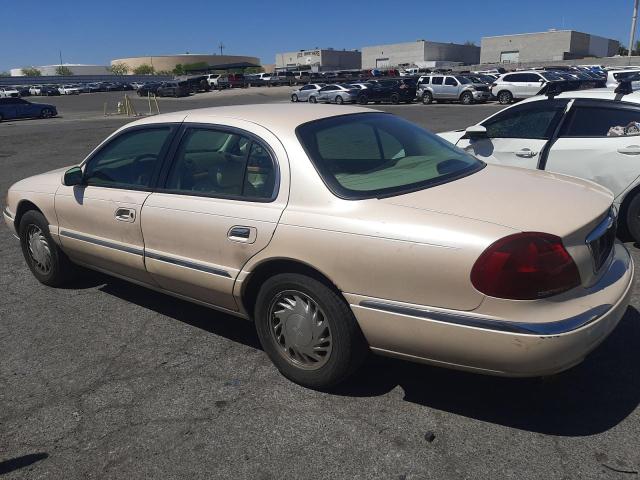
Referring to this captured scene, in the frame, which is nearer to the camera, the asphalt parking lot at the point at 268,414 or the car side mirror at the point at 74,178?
the asphalt parking lot at the point at 268,414

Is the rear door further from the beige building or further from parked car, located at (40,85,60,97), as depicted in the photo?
the beige building

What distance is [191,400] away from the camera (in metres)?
3.15

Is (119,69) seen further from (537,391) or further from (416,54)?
(537,391)

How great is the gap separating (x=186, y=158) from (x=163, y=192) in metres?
0.27

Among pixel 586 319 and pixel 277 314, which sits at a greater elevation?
pixel 586 319

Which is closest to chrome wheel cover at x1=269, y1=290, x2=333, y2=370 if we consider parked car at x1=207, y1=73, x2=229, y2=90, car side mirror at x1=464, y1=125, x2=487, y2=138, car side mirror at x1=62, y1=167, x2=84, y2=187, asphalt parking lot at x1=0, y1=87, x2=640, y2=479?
asphalt parking lot at x1=0, y1=87, x2=640, y2=479

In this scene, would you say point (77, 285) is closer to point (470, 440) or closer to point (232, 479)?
point (232, 479)

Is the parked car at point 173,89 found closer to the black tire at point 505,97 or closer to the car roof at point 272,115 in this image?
the black tire at point 505,97

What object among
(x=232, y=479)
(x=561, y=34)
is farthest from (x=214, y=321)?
(x=561, y=34)

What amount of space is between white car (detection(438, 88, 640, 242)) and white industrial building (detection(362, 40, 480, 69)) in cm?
9472

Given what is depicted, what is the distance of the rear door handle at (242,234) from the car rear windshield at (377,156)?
51 centimetres

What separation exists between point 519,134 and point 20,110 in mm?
31916

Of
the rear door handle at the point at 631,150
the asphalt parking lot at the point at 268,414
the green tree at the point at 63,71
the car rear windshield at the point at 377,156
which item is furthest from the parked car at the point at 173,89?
the green tree at the point at 63,71

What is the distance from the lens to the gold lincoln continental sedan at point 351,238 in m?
2.50
